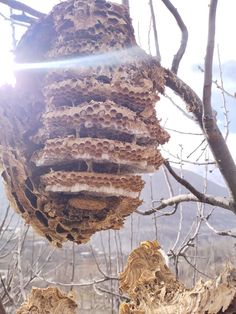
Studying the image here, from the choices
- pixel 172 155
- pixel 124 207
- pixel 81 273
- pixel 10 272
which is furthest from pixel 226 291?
pixel 81 273

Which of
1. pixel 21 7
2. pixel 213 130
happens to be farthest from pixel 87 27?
pixel 213 130

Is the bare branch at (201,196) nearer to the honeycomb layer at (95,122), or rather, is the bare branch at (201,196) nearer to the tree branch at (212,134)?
the tree branch at (212,134)

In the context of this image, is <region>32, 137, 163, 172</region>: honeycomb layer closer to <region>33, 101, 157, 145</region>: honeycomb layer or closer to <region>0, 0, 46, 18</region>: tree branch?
<region>33, 101, 157, 145</region>: honeycomb layer

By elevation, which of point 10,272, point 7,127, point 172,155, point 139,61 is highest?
point 172,155

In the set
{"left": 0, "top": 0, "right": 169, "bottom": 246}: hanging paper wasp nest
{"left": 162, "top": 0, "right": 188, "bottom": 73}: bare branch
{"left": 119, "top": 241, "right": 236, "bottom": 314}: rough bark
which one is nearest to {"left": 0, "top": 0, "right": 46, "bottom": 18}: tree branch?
{"left": 0, "top": 0, "right": 169, "bottom": 246}: hanging paper wasp nest

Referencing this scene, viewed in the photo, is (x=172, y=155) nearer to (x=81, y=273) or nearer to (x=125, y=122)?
(x=125, y=122)

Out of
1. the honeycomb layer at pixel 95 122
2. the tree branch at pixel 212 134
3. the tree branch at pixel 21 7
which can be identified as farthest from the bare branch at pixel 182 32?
the honeycomb layer at pixel 95 122

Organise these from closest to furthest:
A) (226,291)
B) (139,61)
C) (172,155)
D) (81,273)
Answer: (226,291) < (139,61) < (172,155) < (81,273)

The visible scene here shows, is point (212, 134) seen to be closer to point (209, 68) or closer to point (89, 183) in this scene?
point (209, 68)
